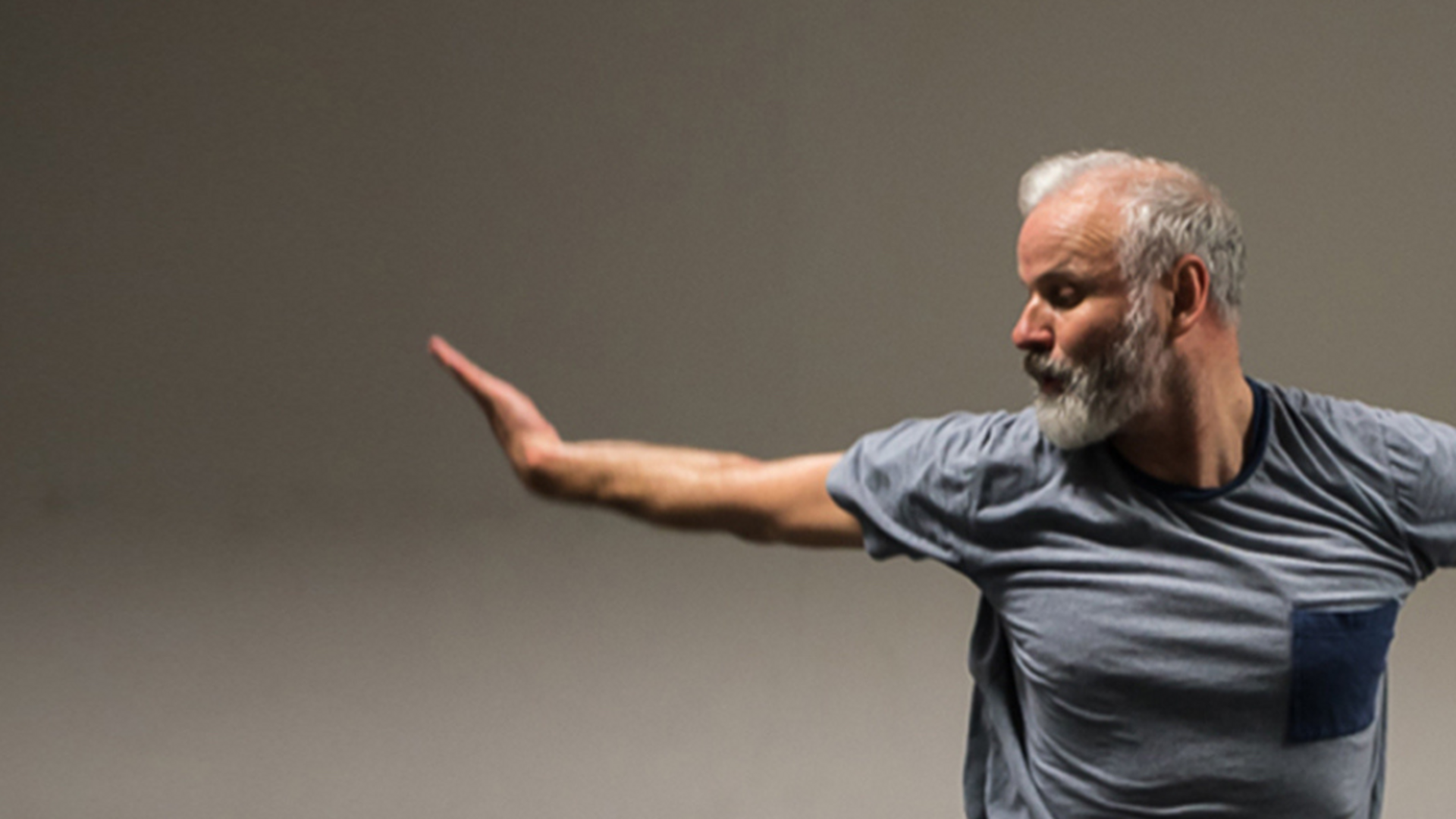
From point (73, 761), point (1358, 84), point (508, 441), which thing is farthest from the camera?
point (73, 761)

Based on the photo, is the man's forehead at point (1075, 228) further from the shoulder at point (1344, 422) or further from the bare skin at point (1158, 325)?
the shoulder at point (1344, 422)

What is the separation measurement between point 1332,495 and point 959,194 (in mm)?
1320

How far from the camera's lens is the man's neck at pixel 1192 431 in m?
1.22

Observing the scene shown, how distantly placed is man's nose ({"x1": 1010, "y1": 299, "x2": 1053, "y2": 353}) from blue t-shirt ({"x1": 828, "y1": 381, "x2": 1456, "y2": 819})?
0.10 metres

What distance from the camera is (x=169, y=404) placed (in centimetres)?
258

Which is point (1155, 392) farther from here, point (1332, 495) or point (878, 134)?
point (878, 134)

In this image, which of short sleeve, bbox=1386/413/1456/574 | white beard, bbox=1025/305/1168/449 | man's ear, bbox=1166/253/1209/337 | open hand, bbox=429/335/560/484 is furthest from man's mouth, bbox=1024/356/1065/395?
open hand, bbox=429/335/560/484

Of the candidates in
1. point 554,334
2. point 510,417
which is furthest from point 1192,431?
point 554,334

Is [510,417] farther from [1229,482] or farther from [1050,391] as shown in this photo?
[1229,482]

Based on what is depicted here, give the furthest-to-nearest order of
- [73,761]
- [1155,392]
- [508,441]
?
[73,761]
[508,441]
[1155,392]

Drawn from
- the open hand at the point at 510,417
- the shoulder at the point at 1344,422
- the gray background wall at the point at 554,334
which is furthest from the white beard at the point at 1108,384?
the gray background wall at the point at 554,334

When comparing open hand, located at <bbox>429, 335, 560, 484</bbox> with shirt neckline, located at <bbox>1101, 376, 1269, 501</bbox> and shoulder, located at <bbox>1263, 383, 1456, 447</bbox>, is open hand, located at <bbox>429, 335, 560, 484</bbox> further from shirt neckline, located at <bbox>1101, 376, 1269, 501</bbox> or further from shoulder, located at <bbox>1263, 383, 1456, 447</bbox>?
shoulder, located at <bbox>1263, 383, 1456, 447</bbox>

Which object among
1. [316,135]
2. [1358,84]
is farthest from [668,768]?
[1358,84]

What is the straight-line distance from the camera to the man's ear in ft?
3.94
